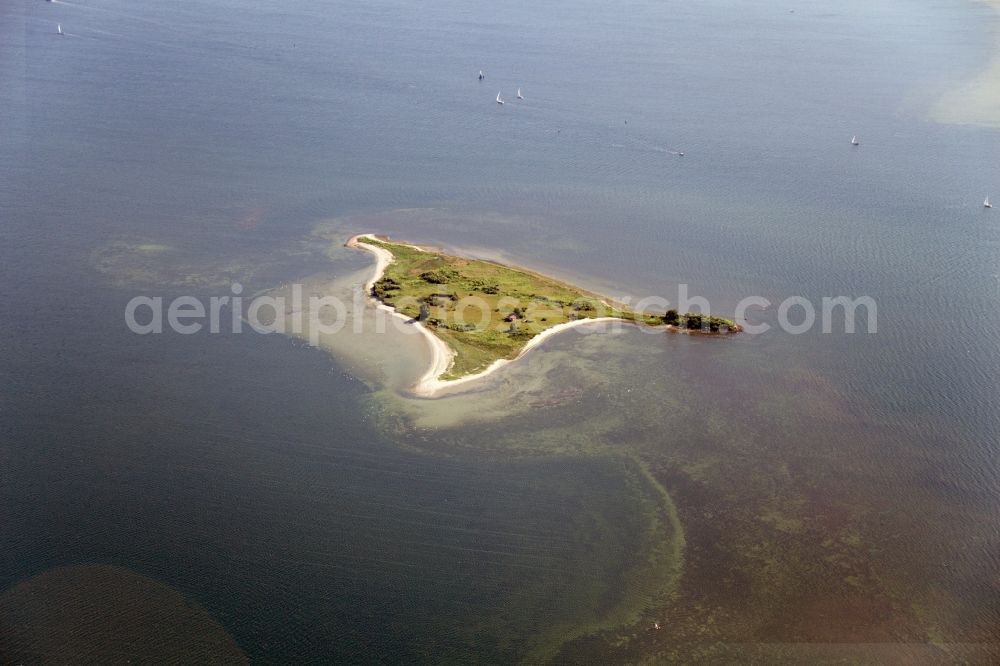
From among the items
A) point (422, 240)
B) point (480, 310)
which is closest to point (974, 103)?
point (422, 240)

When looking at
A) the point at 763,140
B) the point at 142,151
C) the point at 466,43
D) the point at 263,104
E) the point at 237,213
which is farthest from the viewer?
the point at 466,43

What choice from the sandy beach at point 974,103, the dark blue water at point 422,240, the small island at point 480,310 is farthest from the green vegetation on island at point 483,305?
the sandy beach at point 974,103

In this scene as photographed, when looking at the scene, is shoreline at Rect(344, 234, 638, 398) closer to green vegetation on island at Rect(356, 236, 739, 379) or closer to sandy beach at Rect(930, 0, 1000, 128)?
green vegetation on island at Rect(356, 236, 739, 379)

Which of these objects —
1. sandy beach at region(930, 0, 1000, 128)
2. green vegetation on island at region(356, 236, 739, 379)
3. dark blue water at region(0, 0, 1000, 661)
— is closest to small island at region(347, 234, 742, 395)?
green vegetation on island at region(356, 236, 739, 379)

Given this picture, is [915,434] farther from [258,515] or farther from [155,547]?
[155,547]

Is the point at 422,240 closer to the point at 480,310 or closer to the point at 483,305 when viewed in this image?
the point at 483,305

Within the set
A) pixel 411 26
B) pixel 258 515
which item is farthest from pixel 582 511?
pixel 411 26

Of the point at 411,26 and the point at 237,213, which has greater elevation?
the point at 411,26

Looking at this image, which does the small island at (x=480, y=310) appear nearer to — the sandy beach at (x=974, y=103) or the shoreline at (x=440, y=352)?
the shoreline at (x=440, y=352)
